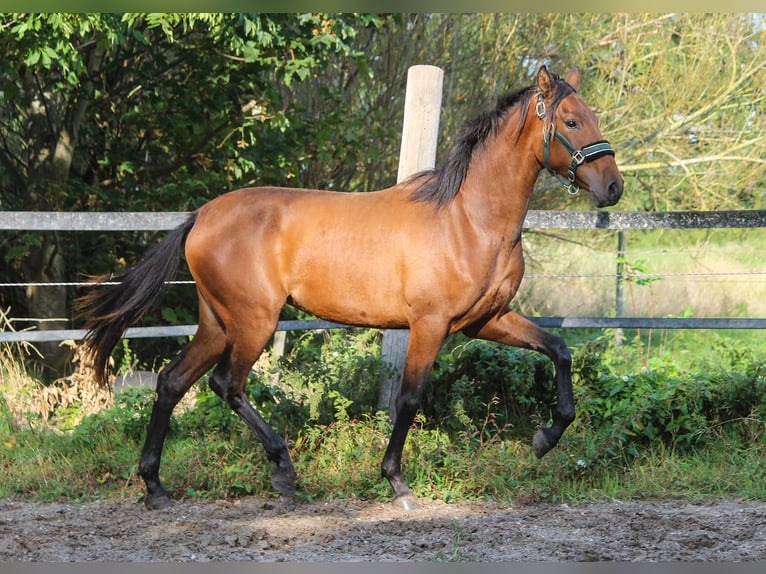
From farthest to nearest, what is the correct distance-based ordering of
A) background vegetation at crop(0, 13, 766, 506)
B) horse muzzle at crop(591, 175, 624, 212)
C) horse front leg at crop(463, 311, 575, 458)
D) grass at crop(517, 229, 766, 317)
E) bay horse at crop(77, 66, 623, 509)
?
grass at crop(517, 229, 766, 317) < background vegetation at crop(0, 13, 766, 506) < horse front leg at crop(463, 311, 575, 458) < bay horse at crop(77, 66, 623, 509) < horse muzzle at crop(591, 175, 624, 212)

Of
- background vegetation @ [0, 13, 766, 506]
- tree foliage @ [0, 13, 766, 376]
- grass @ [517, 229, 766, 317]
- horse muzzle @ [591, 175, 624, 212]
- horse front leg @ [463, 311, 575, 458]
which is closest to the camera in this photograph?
horse muzzle @ [591, 175, 624, 212]

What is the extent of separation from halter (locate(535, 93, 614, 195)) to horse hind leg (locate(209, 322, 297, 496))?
1.93m

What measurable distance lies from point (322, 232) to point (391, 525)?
1746 millimetres

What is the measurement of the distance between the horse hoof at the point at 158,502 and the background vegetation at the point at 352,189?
27 cm

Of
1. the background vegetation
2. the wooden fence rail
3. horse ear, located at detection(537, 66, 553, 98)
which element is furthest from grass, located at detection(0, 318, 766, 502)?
horse ear, located at detection(537, 66, 553, 98)

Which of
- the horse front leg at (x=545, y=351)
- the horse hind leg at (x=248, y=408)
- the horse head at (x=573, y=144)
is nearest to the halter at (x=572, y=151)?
the horse head at (x=573, y=144)

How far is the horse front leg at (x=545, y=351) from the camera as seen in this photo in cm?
502

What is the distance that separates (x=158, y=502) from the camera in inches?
198

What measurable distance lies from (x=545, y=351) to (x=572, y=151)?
1193mm

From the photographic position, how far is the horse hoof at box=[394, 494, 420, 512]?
494 cm

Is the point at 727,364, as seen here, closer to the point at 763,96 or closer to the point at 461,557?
the point at 763,96

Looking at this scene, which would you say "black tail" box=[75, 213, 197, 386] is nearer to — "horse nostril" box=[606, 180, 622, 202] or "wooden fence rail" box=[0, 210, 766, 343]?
"wooden fence rail" box=[0, 210, 766, 343]

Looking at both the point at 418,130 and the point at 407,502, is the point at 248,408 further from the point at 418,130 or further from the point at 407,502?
the point at 418,130

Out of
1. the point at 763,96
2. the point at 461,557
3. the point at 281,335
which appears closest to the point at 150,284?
the point at 461,557
